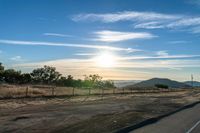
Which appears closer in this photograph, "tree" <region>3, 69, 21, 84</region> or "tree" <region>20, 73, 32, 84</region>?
"tree" <region>3, 69, 21, 84</region>

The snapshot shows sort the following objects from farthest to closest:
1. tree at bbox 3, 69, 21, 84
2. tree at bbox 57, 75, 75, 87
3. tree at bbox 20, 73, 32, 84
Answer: tree at bbox 57, 75, 75, 87 → tree at bbox 20, 73, 32, 84 → tree at bbox 3, 69, 21, 84

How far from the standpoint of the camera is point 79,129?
18.0m

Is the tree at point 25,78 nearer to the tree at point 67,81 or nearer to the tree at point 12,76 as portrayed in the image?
the tree at point 12,76

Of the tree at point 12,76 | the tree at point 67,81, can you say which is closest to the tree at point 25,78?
the tree at point 12,76

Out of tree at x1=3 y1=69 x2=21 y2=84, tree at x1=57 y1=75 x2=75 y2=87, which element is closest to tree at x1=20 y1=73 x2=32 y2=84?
tree at x1=3 y1=69 x2=21 y2=84

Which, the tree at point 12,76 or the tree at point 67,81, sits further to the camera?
the tree at point 67,81

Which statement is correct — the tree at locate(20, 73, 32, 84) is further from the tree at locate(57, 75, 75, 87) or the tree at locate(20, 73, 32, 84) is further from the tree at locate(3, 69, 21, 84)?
the tree at locate(57, 75, 75, 87)

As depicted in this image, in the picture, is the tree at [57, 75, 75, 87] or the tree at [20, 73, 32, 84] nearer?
the tree at [20, 73, 32, 84]

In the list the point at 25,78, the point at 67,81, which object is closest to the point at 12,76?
the point at 25,78

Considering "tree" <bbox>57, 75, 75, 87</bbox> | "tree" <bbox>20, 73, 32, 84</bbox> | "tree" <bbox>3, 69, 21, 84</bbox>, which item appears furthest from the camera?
"tree" <bbox>57, 75, 75, 87</bbox>

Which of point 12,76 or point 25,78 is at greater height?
point 12,76

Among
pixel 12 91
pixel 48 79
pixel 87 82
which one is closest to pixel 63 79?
pixel 48 79

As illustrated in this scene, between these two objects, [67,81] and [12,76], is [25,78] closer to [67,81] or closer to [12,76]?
[12,76]

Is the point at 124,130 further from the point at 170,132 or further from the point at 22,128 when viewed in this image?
the point at 22,128
